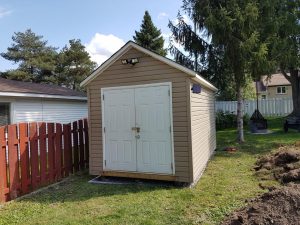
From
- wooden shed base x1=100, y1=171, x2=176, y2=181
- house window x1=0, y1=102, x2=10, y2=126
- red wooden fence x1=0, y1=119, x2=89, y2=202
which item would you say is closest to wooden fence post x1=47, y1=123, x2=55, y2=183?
red wooden fence x1=0, y1=119, x2=89, y2=202

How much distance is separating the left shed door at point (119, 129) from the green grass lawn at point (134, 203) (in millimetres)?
683

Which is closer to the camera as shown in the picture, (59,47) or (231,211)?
(231,211)

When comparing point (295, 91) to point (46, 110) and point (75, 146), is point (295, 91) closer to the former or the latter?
point (46, 110)

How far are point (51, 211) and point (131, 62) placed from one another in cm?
358

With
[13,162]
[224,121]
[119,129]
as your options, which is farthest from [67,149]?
[224,121]

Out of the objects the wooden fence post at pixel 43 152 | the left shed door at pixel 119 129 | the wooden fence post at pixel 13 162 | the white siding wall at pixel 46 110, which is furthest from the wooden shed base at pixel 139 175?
the white siding wall at pixel 46 110

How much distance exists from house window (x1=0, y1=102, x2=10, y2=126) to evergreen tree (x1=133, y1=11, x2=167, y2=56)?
21.2 m

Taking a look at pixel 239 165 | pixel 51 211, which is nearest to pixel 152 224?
pixel 51 211

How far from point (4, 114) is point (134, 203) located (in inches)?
265

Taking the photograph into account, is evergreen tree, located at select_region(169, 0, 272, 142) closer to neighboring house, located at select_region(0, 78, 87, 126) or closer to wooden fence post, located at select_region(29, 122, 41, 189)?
neighboring house, located at select_region(0, 78, 87, 126)

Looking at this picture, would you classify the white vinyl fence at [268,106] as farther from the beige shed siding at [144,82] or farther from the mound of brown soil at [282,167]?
the beige shed siding at [144,82]

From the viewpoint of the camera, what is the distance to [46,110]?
40.1 ft

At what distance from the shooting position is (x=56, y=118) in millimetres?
12867

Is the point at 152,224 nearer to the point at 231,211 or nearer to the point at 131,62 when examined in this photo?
the point at 231,211
